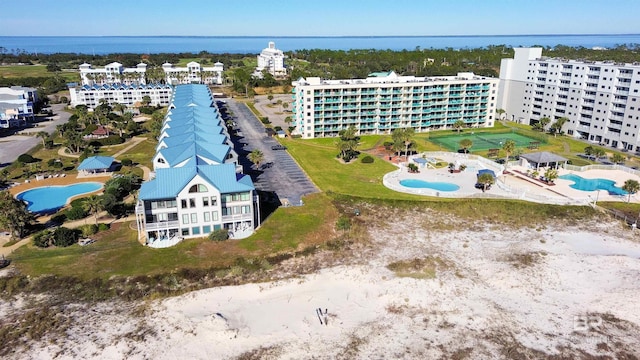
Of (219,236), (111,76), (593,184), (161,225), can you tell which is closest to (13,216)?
(161,225)

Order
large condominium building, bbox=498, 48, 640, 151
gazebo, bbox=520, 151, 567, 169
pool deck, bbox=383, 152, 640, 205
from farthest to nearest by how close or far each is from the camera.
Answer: large condominium building, bbox=498, 48, 640, 151 → gazebo, bbox=520, 151, 567, 169 → pool deck, bbox=383, 152, 640, 205

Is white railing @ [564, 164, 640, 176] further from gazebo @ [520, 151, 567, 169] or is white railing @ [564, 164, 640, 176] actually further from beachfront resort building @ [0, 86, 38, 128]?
beachfront resort building @ [0, 86, 38, 128]

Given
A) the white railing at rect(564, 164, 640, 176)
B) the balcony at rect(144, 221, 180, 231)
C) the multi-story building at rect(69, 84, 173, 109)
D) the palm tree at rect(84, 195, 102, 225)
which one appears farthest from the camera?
the multi-story building at rect(69, 84, 173, 109)

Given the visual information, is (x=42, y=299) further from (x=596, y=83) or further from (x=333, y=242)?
(x=596, y=83)

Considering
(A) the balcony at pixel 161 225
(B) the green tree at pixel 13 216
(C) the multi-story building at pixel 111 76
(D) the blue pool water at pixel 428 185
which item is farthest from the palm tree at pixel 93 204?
(C) the multi-story building at pixel 111 76

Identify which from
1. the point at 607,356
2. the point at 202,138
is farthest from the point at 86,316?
the point at 607,356

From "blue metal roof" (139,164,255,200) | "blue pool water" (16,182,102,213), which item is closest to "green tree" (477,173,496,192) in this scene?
"blue metal roof" (139,164,255,200)
